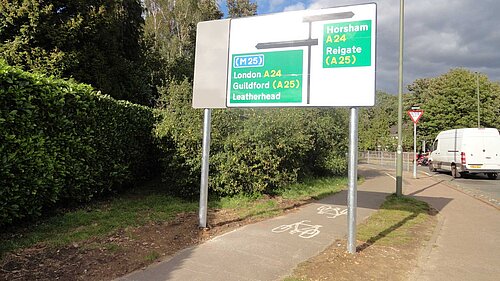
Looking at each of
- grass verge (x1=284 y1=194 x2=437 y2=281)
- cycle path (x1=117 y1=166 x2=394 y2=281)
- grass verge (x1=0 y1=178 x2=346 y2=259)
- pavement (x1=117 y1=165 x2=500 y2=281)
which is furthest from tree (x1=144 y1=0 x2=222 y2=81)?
grass verge (x1=284 y1=194 x2=437 y2=281)

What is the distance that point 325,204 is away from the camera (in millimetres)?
9461

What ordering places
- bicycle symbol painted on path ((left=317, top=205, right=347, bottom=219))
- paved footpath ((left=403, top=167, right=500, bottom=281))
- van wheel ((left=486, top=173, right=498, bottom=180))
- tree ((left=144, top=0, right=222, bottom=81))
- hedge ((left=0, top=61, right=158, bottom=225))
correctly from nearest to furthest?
1. paved footpath ((left=403, top=167, right=500, bottom=281))
2. hedge ((left=0, top=61, right=158, bottom=225))
3. bicycle symbol painted on path ((left=317, top=205, right=347, bottom=219))
4. van wheel ((left=486, top=173, right=498, bottom=180))
5. tree ((left=144, top=0, right=222, bottom=81))

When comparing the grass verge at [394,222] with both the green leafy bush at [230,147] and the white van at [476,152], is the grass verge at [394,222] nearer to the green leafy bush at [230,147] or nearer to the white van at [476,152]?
the green leafy bush at [230,147]

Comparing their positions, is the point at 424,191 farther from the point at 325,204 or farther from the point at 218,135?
the point at 218,135

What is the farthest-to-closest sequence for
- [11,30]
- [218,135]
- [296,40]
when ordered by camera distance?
[11,30] < [218,135] < [296,40]

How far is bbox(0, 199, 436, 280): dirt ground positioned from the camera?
418 centimetres

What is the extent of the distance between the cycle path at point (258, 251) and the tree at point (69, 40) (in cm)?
846

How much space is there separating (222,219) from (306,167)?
21.8 feet

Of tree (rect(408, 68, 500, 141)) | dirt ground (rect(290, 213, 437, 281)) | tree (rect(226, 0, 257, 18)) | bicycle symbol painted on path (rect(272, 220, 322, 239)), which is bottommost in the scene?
dirt ground (rect(290, 213, 437, 281))

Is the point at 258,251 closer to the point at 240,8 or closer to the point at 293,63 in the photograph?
the point at 293,63

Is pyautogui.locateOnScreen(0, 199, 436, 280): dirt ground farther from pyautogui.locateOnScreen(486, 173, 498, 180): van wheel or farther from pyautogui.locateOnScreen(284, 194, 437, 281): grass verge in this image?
pyautogui.locateOnScreen(486, 173, 498, 180): van wheel

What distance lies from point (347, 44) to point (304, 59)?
720 mm

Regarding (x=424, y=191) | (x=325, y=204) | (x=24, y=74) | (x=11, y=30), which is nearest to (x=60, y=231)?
(x=24, y=74)

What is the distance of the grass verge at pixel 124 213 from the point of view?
5.32 metres
